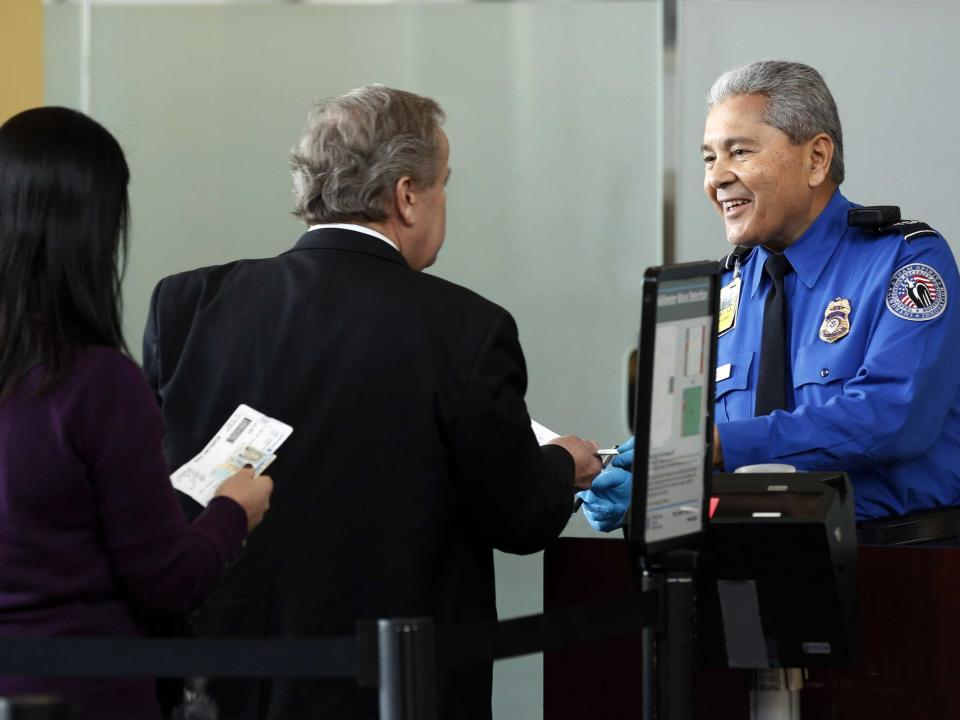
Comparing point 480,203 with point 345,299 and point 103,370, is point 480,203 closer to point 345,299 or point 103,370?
point 345,299

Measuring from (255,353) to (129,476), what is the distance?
0.45m

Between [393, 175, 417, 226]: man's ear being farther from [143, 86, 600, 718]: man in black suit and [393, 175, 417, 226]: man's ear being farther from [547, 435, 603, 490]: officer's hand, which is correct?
[547, 435, 603, 490]: officer's hand

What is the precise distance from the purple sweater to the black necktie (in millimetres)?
1147

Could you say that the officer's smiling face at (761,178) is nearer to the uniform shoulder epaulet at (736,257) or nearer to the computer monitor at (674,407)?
the uniform shoulder epaulet at (736,257)

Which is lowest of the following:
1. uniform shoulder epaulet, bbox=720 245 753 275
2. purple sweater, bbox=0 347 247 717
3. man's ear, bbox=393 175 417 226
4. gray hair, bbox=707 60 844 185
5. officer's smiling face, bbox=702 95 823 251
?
purple sweater, bbox=0 347 247 717

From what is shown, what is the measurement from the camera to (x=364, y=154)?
77.8 inches

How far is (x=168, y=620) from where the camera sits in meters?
1.72

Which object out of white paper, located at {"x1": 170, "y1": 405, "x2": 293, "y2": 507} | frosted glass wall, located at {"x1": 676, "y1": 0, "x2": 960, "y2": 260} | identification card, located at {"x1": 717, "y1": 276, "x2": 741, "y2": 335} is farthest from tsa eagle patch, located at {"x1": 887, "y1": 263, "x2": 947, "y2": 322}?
frosted glass wall, located at {"x1": 676, "y1": 0, "x2": 960, "y2": 260}

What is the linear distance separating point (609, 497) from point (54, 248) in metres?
1.02

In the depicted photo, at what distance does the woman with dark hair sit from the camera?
1.49 metres

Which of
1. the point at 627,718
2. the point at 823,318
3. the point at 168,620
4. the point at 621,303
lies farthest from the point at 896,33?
the point at 168,620

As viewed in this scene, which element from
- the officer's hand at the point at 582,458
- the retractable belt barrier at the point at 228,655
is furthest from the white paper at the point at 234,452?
the officer's hand at the point at 582,458

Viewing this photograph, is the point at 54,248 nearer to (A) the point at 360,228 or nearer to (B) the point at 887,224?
(A) the point at 360,228

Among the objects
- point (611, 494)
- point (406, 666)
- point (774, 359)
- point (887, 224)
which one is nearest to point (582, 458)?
point (611, 494)
